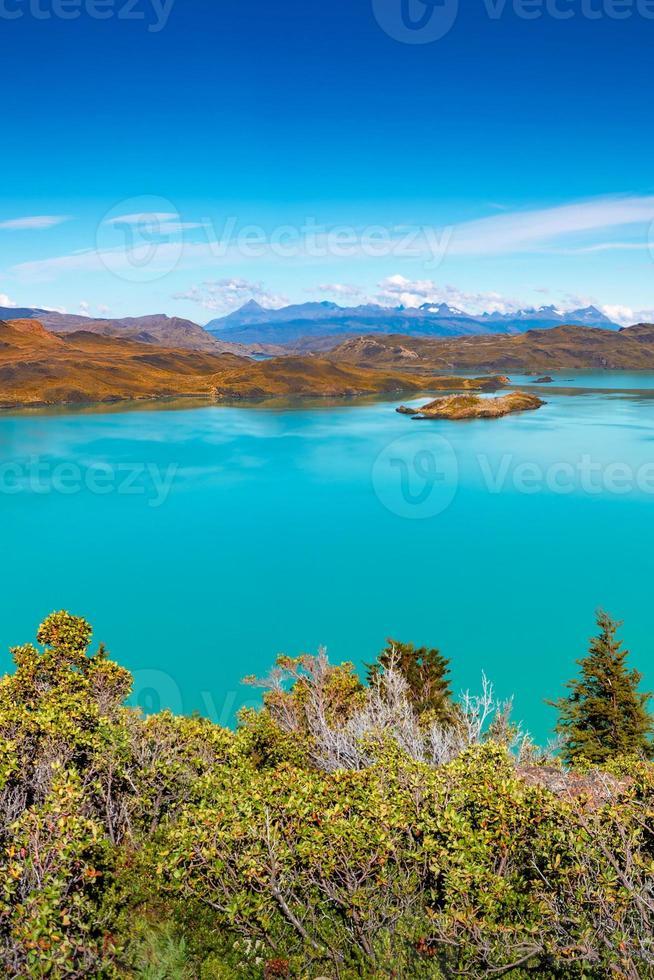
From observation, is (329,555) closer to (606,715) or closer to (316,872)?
(606,715)

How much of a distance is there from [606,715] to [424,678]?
10.3m

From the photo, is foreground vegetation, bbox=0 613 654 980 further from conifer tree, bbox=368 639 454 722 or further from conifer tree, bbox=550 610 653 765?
conifer tree, bbox=368 639 454 722

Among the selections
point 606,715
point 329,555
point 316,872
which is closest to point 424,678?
point 606,715

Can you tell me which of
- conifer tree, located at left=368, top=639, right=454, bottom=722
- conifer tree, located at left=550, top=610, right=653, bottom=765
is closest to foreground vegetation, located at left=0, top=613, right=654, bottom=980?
conifer tree, located at left=550, top=610, right=653, bottom=765

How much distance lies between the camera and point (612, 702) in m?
31.1

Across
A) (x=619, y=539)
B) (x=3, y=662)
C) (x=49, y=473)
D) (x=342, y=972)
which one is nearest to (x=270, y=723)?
(x=342, y=972)

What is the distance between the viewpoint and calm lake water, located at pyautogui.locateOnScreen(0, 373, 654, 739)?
53.7m

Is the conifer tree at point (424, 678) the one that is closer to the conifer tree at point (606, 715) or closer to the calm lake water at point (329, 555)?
the conifer tree at point (606, 715)

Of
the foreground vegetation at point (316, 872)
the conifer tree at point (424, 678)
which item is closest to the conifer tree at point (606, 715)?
the conifer tree at point (424, 678)

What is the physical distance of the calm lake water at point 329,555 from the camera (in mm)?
53656

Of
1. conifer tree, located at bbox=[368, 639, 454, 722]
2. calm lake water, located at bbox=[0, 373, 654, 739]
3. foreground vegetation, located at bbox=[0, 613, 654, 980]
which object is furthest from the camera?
calm lake water, located at bbox=[0, 373, 654, 739]

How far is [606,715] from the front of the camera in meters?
30.8

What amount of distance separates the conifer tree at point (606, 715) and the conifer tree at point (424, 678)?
652 cm

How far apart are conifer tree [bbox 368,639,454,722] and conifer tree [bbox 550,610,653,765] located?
6.52 m
